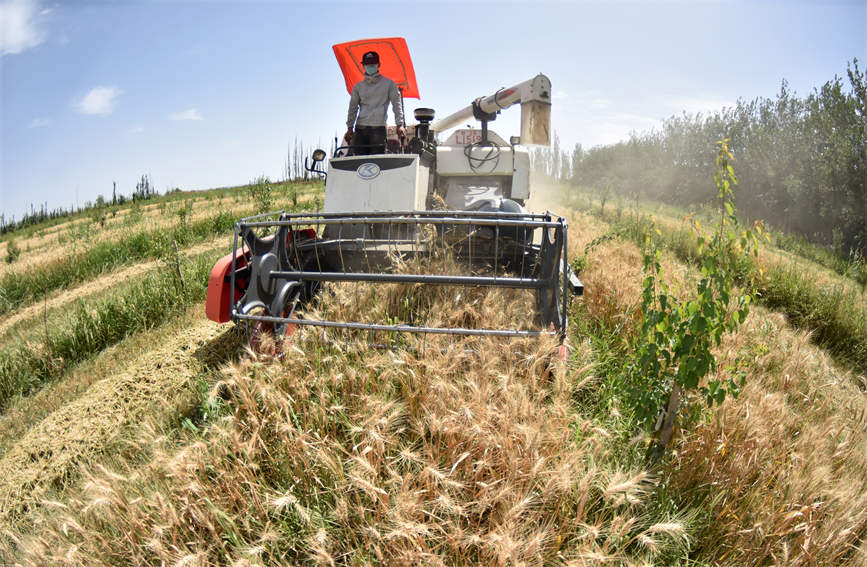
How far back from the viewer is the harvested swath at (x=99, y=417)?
→ 2828 mm

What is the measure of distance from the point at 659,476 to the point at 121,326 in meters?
5.43

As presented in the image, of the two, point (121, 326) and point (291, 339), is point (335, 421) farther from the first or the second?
point (121, 326)

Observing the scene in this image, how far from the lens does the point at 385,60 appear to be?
5992 mm

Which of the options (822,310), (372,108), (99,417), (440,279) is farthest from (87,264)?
(822,310)

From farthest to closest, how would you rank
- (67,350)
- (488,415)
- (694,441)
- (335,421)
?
(67,350) → (694,441) → (335,421) → (488,415)

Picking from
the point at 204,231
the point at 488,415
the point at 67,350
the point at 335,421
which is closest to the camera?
the point at 488,415

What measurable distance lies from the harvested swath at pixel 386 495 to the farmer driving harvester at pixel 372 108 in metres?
3.76

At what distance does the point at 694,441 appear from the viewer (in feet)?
7.54

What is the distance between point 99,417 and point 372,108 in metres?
4.12

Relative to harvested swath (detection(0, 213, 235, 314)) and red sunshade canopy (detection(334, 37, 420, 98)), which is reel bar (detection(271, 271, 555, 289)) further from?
harvested swath (detection(0, 213, 235, 314))

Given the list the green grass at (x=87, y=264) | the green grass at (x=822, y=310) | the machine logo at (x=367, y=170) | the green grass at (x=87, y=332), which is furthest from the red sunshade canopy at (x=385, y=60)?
the green grass at (x=87, y=264)

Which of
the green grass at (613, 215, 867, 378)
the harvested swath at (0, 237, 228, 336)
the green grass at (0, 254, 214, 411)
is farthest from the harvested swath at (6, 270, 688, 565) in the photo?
the harvested swath at (0, 237, 228, 336)

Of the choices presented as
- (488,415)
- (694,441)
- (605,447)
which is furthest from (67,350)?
(694,441)

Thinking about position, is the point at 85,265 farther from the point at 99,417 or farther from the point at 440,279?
the point at 440,279
